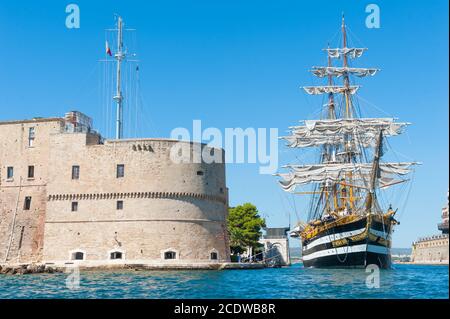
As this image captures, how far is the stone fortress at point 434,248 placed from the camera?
111625mm

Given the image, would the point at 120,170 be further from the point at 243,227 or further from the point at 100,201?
the point at 243,227

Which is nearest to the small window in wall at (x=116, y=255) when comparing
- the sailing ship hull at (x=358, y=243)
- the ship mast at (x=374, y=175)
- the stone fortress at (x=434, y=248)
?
the sailing ship hull at (x=358, y=243)

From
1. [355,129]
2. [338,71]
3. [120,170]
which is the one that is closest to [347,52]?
[338,71]

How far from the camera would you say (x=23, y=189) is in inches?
2117

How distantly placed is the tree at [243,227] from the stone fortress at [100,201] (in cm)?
1729

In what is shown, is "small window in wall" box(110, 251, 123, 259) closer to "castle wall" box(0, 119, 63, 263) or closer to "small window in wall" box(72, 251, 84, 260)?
"small window in wall" box(72, 251, 84, 260)

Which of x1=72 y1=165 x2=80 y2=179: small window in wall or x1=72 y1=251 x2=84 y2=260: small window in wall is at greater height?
x1=72 y1=165 x2=80 y2=179: small window in wall

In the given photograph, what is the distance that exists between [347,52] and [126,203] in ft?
110

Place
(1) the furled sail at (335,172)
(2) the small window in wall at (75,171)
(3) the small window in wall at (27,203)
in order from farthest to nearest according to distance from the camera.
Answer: (1) the furled sail at (335,172) → (3) the small window in wall at (27,203) → (2) the small window in wall at (75,171)

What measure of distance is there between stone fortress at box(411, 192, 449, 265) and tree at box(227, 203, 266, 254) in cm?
4753

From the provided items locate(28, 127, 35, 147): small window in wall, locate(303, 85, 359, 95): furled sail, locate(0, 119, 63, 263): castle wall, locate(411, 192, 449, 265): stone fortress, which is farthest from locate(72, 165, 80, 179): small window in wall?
locate(411, 192, 449, 265): stone fortress

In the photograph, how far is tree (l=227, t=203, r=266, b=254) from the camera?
71875 mm

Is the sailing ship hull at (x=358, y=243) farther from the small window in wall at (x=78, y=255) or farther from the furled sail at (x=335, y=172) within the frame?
the small window in wall at (x=78, y=255)
